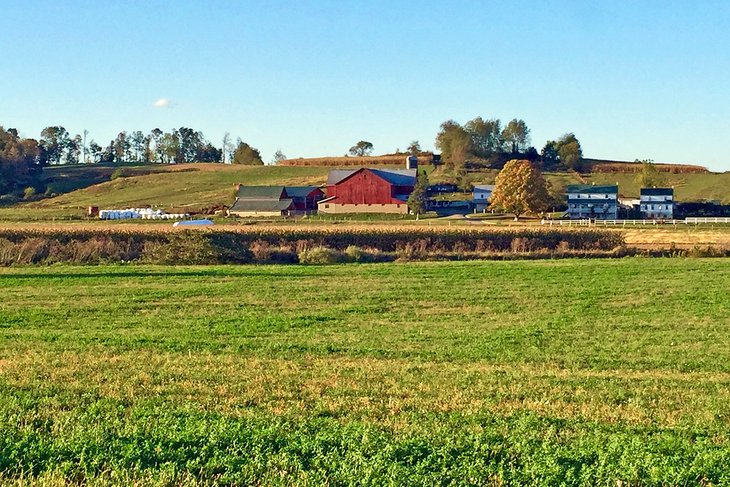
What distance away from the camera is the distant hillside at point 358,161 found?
6181 inches

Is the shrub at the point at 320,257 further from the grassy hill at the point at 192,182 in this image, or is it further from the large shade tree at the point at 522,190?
the grassy hill at the point at 192,182

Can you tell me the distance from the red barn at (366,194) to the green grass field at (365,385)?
72282mm

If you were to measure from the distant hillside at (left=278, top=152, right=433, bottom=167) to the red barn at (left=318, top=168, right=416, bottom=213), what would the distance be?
1976 inches

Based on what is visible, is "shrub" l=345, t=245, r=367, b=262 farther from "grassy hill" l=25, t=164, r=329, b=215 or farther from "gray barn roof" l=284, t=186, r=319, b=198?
"grassy hill" l=25, t=164, r=329, b=215

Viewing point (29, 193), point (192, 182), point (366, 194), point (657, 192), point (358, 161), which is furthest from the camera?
point (358, 161)

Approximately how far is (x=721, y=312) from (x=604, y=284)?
25.1 feet

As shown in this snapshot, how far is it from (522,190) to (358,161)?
254 ft

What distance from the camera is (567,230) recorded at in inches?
2185

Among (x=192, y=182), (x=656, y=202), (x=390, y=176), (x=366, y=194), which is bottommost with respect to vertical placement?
(x=656, y=202)

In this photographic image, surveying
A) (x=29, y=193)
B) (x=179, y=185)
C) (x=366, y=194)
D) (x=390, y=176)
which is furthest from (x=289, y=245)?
(x=179, y=185)

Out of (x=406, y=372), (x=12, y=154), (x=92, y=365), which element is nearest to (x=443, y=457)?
(x=406, y=372)

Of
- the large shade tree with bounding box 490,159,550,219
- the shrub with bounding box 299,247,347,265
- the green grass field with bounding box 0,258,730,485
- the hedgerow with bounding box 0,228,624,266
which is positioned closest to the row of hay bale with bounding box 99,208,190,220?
the large shade tree with bounding box 490,159,550,219

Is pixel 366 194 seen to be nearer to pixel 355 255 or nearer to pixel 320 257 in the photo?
pixel 355 255

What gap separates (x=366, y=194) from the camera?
101812mm
